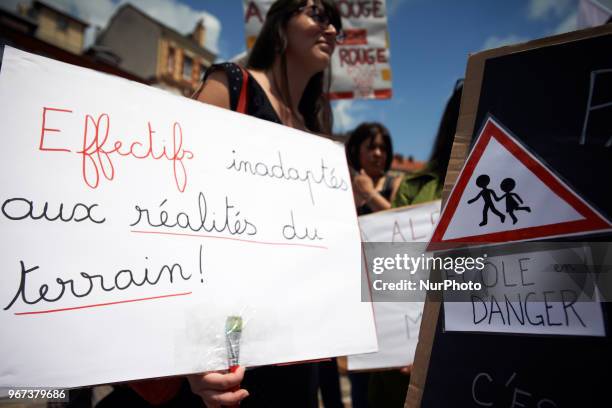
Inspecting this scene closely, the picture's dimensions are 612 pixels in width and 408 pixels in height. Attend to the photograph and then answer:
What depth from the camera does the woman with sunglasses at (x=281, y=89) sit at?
832 mm

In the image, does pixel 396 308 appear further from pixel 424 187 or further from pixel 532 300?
pixel 532 300

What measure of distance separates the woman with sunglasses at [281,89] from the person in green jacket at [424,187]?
0.47 metres

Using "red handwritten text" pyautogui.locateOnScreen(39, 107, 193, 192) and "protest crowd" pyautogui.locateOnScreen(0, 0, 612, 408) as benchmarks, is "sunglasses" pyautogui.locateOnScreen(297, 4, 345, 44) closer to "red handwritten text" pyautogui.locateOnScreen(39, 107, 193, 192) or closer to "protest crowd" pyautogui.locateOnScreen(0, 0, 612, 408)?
"protest crowd" pyautogui.locateOnScreen(0, 0, 612, 408)

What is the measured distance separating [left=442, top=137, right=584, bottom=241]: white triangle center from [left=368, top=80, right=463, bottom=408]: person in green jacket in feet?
2.38

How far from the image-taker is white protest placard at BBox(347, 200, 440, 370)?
4.47 feet

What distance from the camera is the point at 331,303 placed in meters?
0.86

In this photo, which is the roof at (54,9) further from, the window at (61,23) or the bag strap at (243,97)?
the bag strap at (243,97)

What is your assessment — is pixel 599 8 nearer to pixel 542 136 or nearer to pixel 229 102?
pixel 542 136

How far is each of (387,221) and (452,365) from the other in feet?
2.98

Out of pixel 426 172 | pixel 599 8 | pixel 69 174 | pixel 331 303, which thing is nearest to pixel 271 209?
pixel 331 303

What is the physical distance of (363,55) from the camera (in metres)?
2.55

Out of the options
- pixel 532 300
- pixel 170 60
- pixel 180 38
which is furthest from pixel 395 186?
pixel 180 38

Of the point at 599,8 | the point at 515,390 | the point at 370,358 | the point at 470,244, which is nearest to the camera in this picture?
the point at 515,390

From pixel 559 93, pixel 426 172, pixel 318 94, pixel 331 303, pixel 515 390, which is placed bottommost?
pixel 515 390
